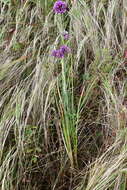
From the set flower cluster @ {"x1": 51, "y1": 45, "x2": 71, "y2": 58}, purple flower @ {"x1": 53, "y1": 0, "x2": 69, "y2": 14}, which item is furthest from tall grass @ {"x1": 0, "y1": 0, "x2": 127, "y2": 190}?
purple flower @ {"x1": 53, "y1": 0, "x2": 69, "y2": 14}

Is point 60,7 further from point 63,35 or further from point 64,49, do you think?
point 64,49

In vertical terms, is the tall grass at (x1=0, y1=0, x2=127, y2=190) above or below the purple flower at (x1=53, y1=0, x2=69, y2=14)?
below

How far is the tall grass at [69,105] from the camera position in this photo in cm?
152

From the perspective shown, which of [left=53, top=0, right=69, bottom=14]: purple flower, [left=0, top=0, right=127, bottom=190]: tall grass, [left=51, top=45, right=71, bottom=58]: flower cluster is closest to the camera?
[left=0, top=0, right=127, bottom=190]: tall grass

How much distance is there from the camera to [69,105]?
1645mm

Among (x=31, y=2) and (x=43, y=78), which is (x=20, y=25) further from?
(x=43, y=78)

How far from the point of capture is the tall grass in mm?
1522

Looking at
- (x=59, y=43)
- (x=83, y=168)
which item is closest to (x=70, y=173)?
(x=83, y=168)

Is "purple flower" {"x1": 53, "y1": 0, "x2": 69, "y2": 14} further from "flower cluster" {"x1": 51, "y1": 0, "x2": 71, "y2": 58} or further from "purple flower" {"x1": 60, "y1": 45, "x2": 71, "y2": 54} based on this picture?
"purple flower" {"x1": 60, "y1": 45, "x2": 71, "y2": 54}

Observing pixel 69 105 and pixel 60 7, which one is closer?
pixel 69 105

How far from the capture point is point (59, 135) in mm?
1597

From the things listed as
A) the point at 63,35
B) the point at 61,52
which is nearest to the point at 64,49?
the point at 61,52

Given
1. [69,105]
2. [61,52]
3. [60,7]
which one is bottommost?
[69,105]

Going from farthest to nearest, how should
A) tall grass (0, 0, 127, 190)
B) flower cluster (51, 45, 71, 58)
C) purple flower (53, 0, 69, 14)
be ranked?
purple flower (53, 0, 69, 14) → flower cluster (51, 45, 71, 58) → tall grass (0, 0, 127, 190)
